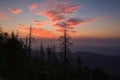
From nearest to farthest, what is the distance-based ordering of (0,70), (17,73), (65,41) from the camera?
(0,70) < (17,73) < (65,41)

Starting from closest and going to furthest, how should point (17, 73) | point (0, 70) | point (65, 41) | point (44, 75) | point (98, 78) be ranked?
point (0, 70) → point (17, 73) → point (44, 75) → point (65, 41) → point (98, 78)

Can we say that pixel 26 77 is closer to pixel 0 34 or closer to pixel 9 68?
pixel 9 68

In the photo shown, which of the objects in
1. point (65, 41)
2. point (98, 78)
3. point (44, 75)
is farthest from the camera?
point (98, 78)

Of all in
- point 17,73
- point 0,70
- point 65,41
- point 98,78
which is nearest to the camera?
point 0,70

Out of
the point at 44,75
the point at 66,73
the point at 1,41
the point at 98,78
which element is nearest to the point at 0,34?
the point at 1,41

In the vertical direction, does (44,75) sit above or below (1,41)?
below

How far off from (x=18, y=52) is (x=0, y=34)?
378 inches

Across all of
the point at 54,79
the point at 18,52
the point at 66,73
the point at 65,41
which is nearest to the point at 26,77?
the point at 18,52

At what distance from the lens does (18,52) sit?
113ft

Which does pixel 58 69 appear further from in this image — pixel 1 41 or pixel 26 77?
pixel 1 41

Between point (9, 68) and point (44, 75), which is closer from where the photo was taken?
point (9, 68)

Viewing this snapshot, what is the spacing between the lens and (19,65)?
34.5m

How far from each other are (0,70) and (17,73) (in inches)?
129

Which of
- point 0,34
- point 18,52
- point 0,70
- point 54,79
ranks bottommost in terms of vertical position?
point 54,79
